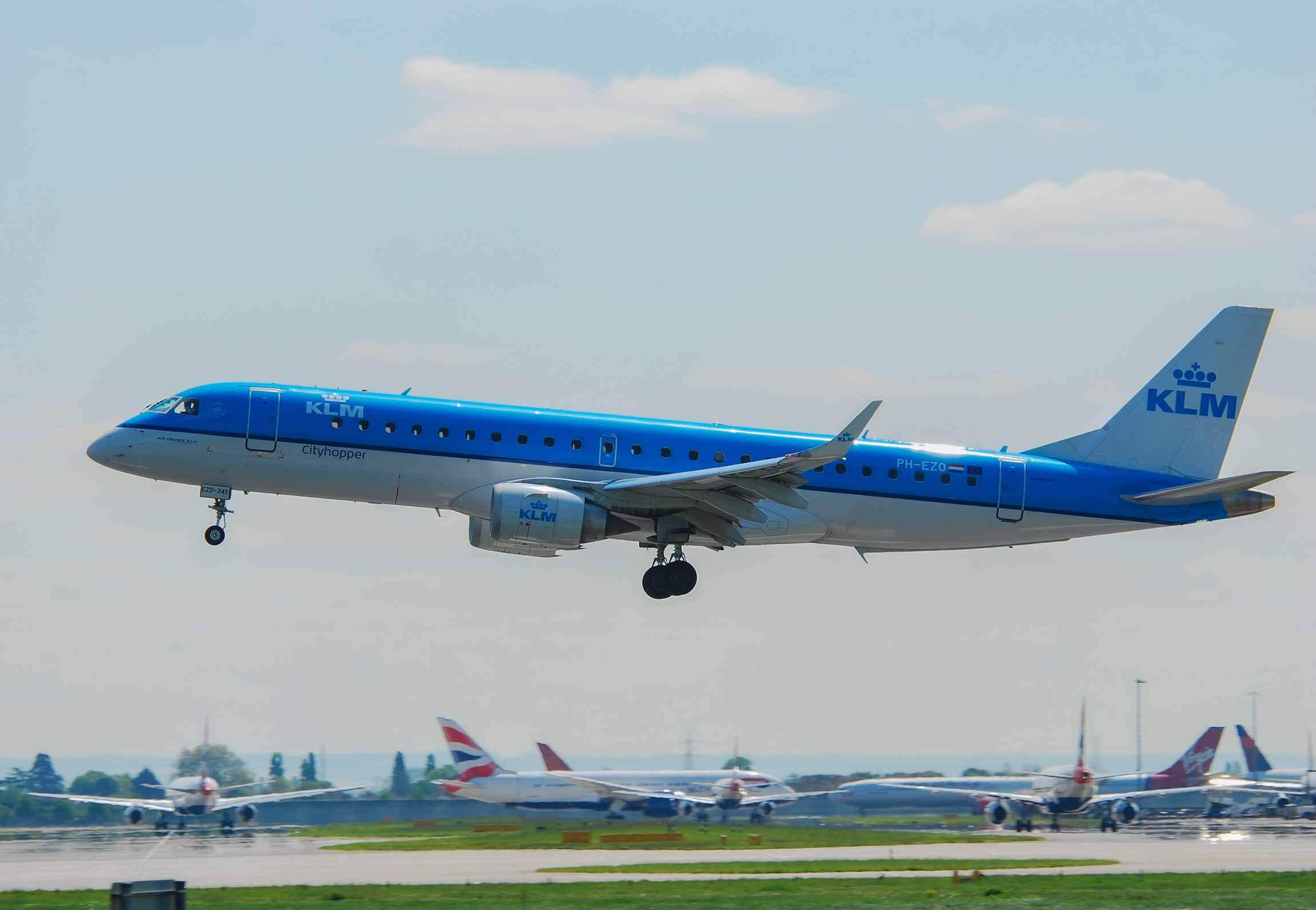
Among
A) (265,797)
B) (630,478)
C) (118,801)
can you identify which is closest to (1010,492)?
(630,478)

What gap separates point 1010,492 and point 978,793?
2677 centimetres

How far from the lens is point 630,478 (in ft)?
112

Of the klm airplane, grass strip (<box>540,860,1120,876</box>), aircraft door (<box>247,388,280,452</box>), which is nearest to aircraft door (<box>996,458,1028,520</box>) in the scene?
the klm airplane

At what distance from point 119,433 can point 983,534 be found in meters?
22.3

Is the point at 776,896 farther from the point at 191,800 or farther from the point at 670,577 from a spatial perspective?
the point at 191,800

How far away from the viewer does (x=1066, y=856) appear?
3856cm

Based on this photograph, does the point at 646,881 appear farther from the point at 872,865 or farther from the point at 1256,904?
the point at 1256,904

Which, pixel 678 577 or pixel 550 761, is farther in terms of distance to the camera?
pixel 550 761

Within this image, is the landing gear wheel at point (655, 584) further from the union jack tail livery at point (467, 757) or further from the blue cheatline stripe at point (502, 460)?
the union jack tail livery at point (467, 757)

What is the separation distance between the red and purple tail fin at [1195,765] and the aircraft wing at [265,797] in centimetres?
3849

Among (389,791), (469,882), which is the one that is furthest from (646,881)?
(389,791)

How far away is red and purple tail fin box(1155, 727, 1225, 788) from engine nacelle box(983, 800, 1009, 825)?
53.3 feet

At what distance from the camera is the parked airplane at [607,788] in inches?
2013

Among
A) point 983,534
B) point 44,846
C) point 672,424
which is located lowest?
point 44,846
